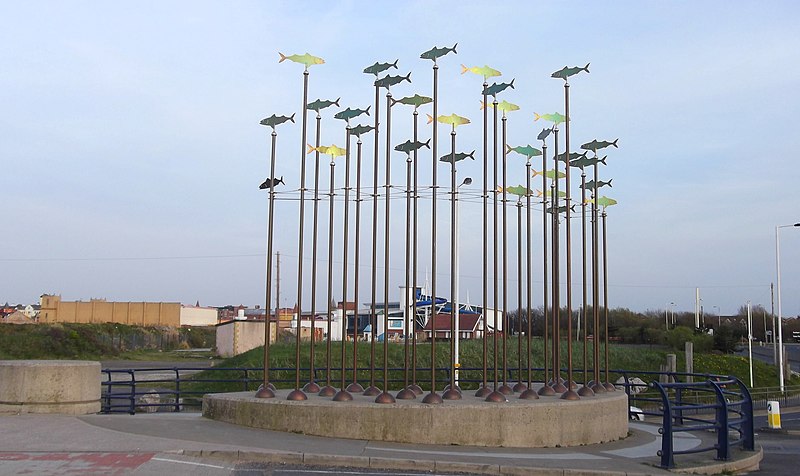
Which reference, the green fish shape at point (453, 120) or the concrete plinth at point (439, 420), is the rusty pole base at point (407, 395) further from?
the green fish shape at point (453, 120)

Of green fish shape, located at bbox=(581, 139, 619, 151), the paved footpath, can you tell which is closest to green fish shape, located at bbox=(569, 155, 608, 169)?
green fish shape, located at bbox=(581, 139, 619, 151)

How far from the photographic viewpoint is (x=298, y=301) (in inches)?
606

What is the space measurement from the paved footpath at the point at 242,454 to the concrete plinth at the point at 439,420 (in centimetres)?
27

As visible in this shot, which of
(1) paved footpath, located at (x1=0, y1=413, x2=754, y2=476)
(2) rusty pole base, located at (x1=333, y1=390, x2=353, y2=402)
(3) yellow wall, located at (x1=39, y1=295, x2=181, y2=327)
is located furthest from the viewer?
(3) yellow wall, located at (x1=39, y1=295, x2=181, y2=327)

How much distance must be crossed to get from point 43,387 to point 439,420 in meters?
7.49

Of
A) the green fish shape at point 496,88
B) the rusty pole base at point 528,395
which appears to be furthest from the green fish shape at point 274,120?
the rusty pole base at point 528,395

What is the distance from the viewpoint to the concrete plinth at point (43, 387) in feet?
48.4

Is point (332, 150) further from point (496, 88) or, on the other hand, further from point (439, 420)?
point (439, 420)

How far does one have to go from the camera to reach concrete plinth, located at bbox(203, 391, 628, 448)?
43.1 ft

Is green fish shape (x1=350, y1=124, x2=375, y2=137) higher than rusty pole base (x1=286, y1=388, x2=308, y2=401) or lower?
higher

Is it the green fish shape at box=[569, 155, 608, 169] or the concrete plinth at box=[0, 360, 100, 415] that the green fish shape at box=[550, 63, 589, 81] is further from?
the concrete plinth at box=[0, 360, 100, 415]

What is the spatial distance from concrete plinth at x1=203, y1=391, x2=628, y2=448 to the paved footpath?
27 centimetres

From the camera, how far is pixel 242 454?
1121 centimetres

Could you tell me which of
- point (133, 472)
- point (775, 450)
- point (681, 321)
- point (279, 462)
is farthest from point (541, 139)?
point (681, 321)
